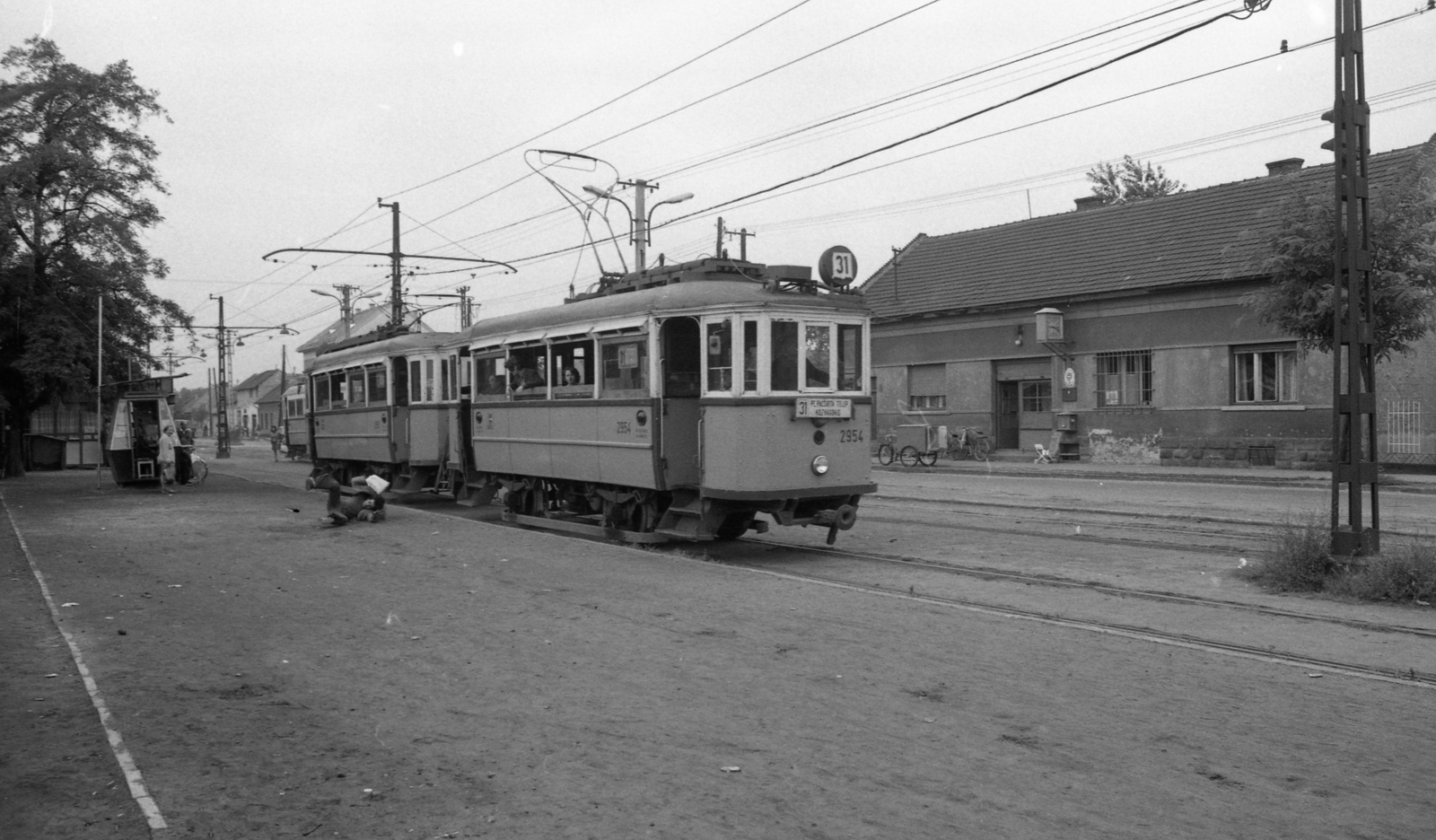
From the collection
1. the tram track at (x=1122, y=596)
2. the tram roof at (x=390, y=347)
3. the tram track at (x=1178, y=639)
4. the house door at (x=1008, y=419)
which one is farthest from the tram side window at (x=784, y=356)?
the house door at (x=1008, y=419)

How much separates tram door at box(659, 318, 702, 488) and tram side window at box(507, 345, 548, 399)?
9.38 feet

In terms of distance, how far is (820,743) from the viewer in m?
5.35

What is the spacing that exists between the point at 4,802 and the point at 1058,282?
29.4m

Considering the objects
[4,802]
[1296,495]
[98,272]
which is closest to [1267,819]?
[4,802]

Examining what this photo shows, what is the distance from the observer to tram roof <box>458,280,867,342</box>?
11.6 meters

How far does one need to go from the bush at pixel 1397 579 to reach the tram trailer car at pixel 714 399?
4.74m

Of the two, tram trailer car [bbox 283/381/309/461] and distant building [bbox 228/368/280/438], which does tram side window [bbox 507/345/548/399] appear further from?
distant building [bbox 228/368/280/438]

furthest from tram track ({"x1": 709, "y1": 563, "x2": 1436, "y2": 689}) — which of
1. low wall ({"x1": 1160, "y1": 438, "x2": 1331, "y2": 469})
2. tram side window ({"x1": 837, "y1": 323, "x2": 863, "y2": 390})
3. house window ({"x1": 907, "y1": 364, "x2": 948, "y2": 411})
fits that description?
house window ({"x1": 907, "y1": 364, "x2": 948, "y2": 411})

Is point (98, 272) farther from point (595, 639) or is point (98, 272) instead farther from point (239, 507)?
point (595, 639)

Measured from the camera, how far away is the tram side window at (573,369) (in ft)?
44.3

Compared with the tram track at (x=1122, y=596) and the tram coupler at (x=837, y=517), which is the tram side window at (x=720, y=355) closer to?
the tram coupler at (x=837, y=517)

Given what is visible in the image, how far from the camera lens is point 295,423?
113 feet

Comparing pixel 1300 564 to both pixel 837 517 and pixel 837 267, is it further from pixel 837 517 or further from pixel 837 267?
pixel 837 267

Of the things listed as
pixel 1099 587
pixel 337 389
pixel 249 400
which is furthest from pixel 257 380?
pixel 1099 587
